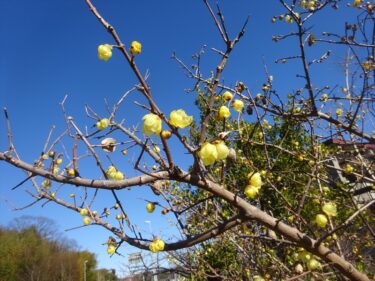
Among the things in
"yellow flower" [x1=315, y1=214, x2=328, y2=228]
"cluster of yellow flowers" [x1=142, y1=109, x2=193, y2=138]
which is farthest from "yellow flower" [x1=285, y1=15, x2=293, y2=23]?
"cluster of yellow flowers" [x1=142, y1=109, x2=193, y2=138]

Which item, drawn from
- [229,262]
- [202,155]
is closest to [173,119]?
[202,155]

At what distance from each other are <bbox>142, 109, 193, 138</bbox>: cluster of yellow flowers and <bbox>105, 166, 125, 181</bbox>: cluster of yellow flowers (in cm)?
75

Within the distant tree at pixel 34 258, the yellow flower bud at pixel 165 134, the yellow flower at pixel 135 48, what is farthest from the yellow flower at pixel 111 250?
the distant tree at pixel 34 258

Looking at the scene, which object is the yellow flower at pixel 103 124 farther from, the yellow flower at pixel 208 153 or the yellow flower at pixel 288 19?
the yellow flower at pixel 288 19

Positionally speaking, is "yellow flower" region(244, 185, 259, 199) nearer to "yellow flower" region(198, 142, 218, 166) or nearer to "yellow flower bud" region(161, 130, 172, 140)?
"yellow flower" region(198, 142, 218, 166)

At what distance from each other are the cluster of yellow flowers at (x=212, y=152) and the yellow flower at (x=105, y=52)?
2.02 feet

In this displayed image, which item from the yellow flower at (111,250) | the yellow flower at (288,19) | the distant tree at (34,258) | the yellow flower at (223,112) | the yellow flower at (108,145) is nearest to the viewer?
the yellow flower at (223,112)

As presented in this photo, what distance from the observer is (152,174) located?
1584 millimetres

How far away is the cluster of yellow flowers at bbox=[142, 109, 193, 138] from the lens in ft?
4.79

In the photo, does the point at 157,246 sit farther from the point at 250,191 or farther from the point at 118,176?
the point at 250,191

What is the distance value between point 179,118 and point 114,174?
826 millimetres

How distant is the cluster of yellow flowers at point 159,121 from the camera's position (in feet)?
4.79

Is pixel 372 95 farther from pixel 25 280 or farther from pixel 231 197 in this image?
pixel 25 280

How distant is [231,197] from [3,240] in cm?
4357
